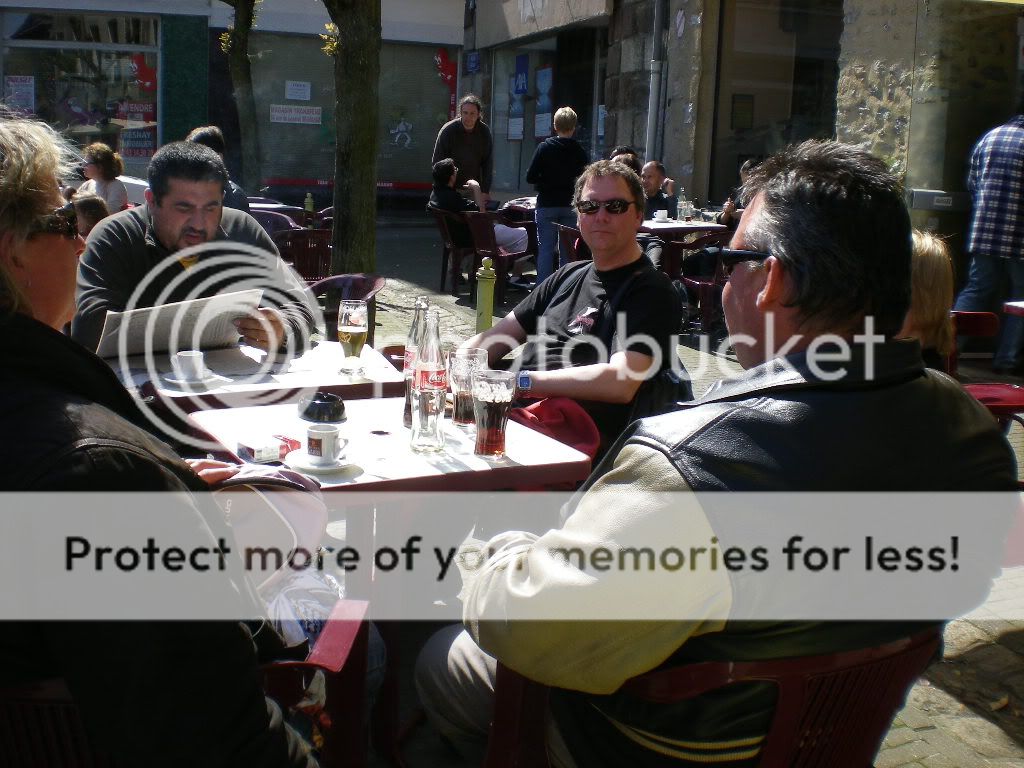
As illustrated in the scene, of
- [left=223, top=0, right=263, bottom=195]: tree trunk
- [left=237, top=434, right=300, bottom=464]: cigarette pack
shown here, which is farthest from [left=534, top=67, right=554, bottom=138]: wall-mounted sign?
[left=237, top=434, right=300, bottom=464]: cigarette pack

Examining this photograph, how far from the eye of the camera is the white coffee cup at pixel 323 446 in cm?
250

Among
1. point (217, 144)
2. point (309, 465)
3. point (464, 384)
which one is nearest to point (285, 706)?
point (309, 465)

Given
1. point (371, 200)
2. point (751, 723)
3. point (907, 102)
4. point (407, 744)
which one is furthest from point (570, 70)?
point (751, 723)

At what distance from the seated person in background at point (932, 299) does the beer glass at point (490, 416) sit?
130 cm

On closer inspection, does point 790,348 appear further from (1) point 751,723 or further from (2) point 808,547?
(1) point 751,723

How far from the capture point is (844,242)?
5.05 feet

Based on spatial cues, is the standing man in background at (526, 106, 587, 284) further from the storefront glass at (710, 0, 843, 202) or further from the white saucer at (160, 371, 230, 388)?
the white saucer at (160, 371, 230, 388)

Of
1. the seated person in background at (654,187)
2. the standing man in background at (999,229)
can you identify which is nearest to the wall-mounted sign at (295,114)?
the seated person in background at (654,187)

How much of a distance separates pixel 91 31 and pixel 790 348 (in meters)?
20.9

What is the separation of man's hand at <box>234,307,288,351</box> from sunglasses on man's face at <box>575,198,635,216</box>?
1.23 meters

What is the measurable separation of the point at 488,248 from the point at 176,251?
6.25 m

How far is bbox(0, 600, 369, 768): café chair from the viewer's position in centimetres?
131

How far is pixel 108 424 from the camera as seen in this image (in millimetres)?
1310

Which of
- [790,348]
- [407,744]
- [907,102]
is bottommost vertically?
[407,744]
